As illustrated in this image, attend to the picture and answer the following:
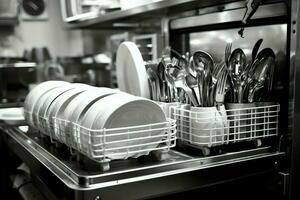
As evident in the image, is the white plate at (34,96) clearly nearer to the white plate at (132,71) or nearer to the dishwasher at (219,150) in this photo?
the dishwasher at (219,150)

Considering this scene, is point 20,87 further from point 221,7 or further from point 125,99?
point 125,99

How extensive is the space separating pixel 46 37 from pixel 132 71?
1661 millimetres

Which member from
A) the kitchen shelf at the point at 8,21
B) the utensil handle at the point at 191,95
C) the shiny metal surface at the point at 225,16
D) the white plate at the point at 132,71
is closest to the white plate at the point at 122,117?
the utensil handle at the point at 191,95

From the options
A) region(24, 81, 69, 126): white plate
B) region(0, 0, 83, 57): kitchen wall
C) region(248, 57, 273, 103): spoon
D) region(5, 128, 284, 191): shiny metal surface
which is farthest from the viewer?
region(0, 0, 83, 57): kitchen wall

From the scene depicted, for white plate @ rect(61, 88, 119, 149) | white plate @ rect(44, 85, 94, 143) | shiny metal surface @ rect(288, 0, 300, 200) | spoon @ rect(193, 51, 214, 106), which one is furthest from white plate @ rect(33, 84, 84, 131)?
shiny metal surface @ rect(288, 0, 300, 200)

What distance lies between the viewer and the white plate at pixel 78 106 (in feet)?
2.80

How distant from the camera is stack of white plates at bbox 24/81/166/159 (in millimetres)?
776

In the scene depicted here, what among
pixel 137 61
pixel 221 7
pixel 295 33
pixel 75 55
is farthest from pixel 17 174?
pixel 75 55

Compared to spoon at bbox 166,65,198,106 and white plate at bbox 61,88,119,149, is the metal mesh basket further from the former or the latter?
white plate at bbox 61,88,119,149

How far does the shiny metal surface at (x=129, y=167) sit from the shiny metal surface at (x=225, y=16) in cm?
39

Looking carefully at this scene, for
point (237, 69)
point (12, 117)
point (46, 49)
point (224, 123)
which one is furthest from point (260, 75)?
point (46, 49)

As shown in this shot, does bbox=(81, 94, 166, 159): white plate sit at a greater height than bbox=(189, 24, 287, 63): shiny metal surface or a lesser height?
lesser

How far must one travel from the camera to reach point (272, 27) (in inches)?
41.8

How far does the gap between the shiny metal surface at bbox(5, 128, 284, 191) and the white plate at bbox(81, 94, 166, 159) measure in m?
0.04
